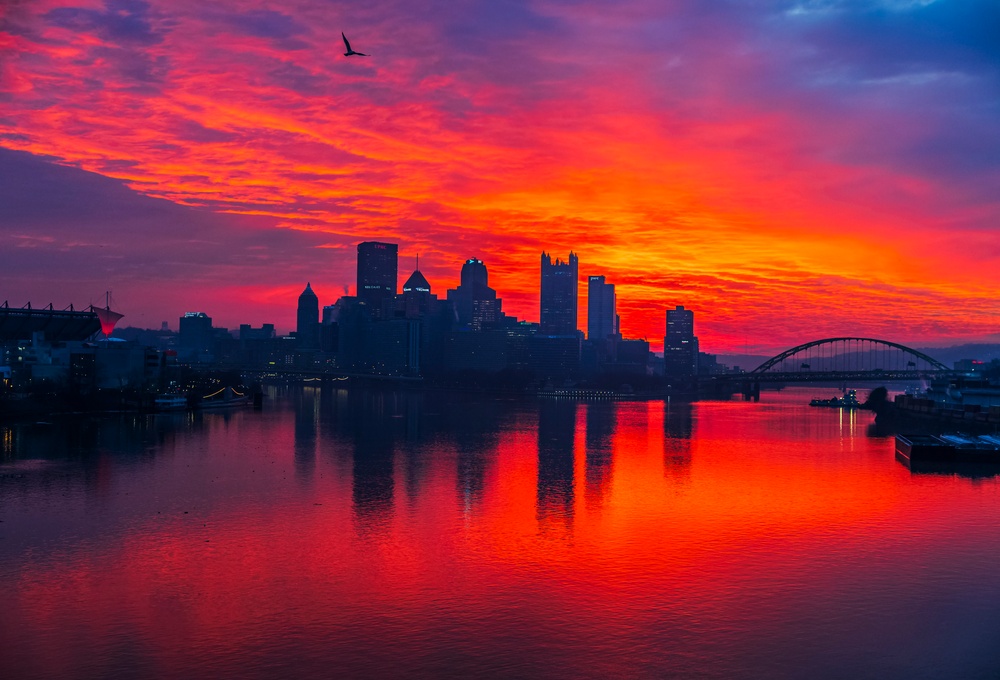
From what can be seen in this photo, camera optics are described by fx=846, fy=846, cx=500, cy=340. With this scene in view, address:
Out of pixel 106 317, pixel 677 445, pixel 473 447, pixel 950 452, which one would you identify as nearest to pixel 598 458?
pixel 473 447

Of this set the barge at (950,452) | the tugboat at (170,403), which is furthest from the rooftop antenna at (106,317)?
the barge at (950,452)

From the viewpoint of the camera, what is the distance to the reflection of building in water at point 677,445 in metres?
51.4

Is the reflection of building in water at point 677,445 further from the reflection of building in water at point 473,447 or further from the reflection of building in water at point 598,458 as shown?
the reflection of building in water at point 473,447

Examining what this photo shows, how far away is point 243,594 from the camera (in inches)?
934

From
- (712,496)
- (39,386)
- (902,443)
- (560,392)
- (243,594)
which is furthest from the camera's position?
(560,392)

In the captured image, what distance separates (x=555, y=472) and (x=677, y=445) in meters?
21.9

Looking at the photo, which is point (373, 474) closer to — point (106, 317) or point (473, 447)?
point (473, 447)

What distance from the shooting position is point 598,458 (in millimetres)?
56500

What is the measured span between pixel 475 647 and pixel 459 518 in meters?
14.2

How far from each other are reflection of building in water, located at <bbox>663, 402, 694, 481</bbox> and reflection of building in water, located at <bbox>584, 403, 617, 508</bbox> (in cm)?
381

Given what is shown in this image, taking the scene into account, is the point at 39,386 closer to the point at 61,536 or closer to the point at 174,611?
the point at 61,536

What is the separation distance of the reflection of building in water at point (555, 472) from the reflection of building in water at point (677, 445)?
20.8 feet

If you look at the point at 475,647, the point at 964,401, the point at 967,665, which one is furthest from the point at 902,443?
the point at 475,647

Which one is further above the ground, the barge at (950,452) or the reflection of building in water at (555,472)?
the barge at (950,452)
